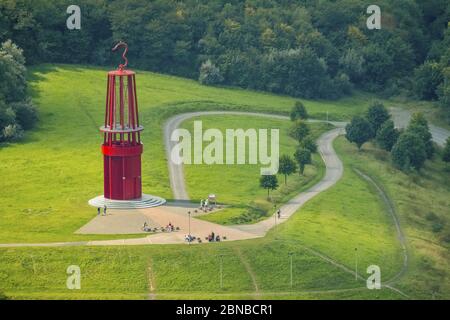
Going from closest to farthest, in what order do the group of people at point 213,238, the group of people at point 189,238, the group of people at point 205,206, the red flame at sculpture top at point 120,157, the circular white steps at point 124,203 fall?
the group of people at point 189,238, the group of people at point 213,238, the red flame at sculpture top at point 120,157, the circular white steps at point 124,203, the group of people at point 205,206

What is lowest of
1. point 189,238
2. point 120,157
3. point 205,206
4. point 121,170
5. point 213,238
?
point 213,238

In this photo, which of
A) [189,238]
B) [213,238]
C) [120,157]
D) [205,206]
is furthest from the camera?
[205,206]

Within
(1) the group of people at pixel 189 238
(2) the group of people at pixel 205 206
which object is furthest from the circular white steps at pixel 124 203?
(1) the group of people at pixel 189 238

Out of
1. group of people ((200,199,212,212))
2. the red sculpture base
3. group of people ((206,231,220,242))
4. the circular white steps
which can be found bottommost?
group of people ((206,231,220,242))

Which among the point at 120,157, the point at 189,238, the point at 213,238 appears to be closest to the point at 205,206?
the point at 120,157

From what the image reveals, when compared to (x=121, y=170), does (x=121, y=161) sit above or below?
above

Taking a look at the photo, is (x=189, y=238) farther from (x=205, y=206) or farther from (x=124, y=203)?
(x=124, y=203)

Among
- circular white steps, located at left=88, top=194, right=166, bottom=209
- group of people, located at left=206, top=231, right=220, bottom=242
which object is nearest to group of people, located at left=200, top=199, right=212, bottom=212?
circular white steps, located at left=88, top=194, right=166, bottom=209

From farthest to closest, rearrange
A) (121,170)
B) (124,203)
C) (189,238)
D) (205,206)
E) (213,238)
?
(205,206) < (121,170) < (124,203) < (213,238) < (189,238)

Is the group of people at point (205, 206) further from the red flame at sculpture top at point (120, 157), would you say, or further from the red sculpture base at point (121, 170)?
the red sculpture base at point (121, 170)

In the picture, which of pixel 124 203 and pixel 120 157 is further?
pixel 124 203

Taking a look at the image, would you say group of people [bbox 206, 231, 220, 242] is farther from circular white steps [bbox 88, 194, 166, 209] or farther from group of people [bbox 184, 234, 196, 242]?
circular white steps [bbox 88, 194, 166, 209]
